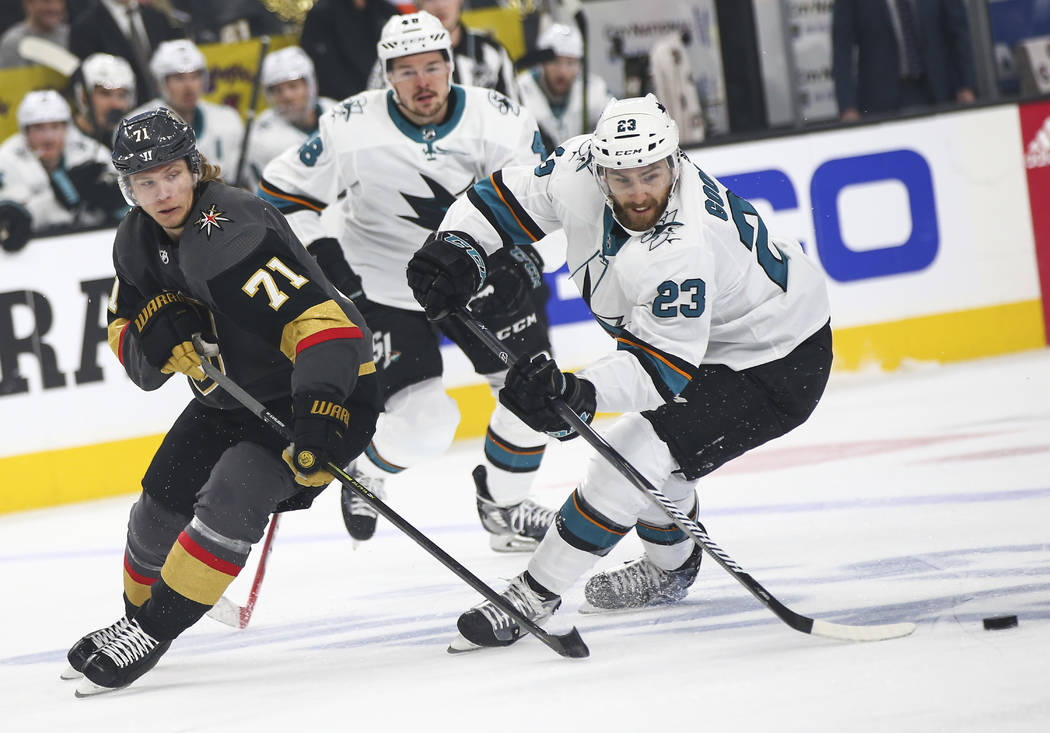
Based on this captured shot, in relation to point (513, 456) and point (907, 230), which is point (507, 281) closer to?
point (513, 456)

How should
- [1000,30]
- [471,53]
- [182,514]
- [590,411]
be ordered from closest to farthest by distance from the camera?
[590,411]
[182,514]
[471,53]
[1000,30]

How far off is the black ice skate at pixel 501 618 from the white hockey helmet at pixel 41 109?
3777 millimetres

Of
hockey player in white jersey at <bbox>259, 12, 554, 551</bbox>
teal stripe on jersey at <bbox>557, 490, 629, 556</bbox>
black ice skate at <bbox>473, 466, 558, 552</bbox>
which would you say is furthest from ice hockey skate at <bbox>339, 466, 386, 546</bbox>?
teal stripe on jersey at <bbox>557, 490, 629, 556</bbox>

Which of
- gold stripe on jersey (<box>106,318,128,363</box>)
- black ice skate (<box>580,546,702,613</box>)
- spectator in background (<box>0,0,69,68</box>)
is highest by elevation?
spectator in background (<box>0,0,69,68</box>)

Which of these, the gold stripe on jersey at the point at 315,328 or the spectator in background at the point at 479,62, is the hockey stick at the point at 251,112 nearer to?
the spectator in background at the point at 479,62

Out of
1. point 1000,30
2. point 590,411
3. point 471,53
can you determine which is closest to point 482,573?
point 590,411

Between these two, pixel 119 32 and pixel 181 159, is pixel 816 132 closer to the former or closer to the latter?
pixel 119 32

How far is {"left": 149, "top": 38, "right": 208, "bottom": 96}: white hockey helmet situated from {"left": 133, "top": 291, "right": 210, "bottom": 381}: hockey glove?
3437 millimetres

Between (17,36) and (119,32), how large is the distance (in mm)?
428

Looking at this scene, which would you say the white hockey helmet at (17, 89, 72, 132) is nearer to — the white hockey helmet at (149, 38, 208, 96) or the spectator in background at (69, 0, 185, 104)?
the spectator in background at (69, 0, 185, 104)

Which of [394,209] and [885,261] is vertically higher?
[394,209]

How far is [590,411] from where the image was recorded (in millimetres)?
2617

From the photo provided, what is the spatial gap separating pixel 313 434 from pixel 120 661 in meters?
0.58

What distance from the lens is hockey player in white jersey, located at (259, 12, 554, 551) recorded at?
3963 mm
